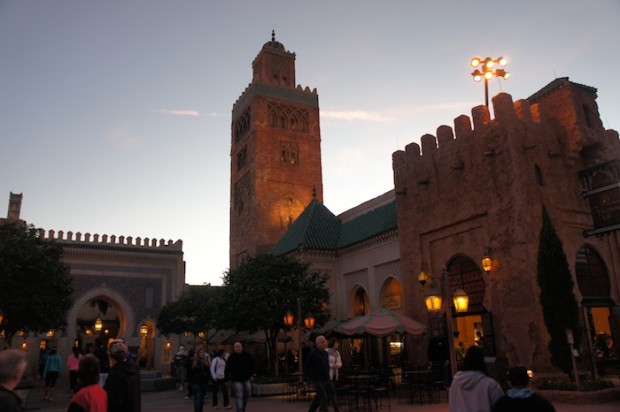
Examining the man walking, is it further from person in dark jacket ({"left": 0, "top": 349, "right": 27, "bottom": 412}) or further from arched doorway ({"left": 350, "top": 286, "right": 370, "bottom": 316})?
arched doorway ({"left": 350, "top": 286, "right": 370, "bottom": 316})

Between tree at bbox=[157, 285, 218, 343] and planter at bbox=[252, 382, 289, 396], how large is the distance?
13.1 meters

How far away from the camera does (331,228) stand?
28.4 m

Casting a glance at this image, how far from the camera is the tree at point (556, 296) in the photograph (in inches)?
514

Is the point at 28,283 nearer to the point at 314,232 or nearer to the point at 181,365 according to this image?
the point at 181,365

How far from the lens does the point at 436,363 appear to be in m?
14.2

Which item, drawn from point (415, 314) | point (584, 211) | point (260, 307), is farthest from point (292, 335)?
point (584, 211)

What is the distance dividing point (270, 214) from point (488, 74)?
83.9ft

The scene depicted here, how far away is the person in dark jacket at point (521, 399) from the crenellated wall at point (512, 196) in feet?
35.9

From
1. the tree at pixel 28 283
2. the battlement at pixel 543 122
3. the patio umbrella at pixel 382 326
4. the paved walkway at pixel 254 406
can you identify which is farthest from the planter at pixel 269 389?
the tree at pixel 28 283

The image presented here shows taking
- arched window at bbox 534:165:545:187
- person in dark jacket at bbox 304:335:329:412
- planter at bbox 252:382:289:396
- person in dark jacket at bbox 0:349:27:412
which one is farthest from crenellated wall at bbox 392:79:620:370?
person in dark jacket at bbox 0:349:27:412

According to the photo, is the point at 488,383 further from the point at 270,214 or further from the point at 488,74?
the point at 270,214

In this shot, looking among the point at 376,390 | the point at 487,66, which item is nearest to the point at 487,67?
the point at 487,66

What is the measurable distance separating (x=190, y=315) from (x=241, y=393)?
21525 millimetres

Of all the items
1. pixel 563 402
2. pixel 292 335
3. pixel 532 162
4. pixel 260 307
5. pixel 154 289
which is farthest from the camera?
pixel 154 289
